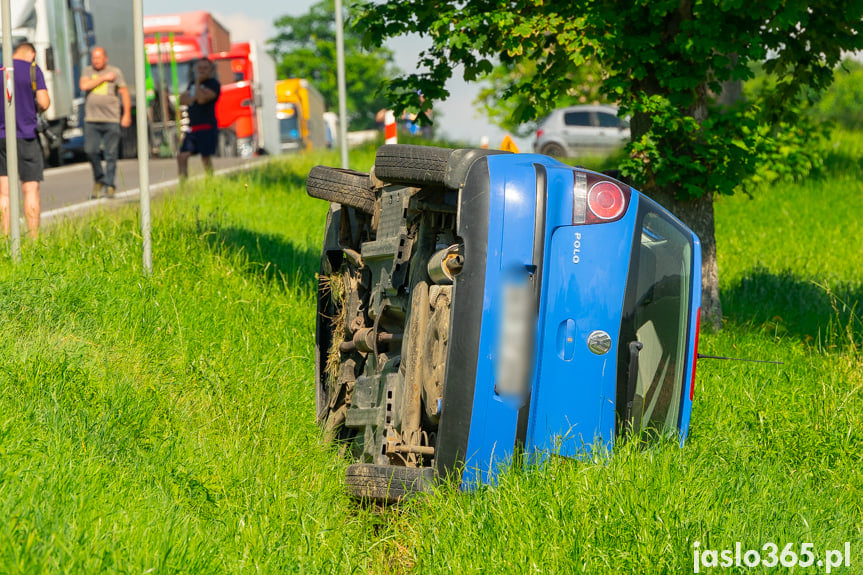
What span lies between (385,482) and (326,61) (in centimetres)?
8382

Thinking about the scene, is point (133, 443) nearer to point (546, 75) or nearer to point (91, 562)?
point (91, 562)

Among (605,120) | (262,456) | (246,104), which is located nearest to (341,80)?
(262,456)

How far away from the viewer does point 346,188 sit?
642cm

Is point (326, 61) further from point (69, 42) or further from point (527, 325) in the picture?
point (527, 325)

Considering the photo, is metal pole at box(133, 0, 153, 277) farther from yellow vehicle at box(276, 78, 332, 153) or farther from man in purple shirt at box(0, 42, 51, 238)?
yellow vehicle at box(276, 78, 332, 153)

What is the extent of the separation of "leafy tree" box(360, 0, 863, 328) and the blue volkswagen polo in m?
3.38

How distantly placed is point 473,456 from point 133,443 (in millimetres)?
1538

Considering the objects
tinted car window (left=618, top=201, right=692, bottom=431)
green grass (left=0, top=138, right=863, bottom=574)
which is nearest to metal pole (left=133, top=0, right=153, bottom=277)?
green grass (left=0, top=138, right=863, bottom=574)

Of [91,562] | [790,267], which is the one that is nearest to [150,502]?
[91,562]

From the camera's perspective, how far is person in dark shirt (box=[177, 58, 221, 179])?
14602 millimetres

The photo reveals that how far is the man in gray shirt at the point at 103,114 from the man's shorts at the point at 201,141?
1093mm

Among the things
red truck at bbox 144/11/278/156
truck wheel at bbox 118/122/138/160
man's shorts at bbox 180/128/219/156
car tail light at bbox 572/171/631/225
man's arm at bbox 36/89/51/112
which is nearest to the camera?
car tail light at bbox 572/171/631/225

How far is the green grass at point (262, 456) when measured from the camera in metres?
3.85

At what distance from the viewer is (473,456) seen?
454cm
